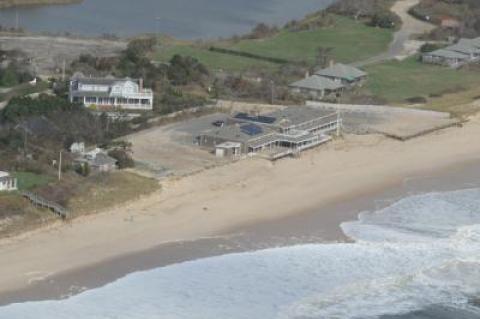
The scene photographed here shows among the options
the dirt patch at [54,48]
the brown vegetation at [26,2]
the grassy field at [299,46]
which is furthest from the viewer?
the brown vegetation at [26,2]

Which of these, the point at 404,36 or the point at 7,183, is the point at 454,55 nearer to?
the point at 404,36

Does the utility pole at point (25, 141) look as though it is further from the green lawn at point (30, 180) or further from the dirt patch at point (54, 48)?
the dirt patch at point (54, 48)

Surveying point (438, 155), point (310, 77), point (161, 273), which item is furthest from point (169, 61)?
point (161, 273)

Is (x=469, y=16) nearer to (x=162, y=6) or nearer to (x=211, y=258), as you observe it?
(x=162, y=6)

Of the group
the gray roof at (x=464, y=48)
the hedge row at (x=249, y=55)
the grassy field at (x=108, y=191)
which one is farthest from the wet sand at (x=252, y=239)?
the gray roof at (x=464, y=48)

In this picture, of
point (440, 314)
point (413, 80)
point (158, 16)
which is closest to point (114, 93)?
point (413, 80)

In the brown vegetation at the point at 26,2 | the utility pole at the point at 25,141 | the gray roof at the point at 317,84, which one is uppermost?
the brown vegetation at the point at 26,2
